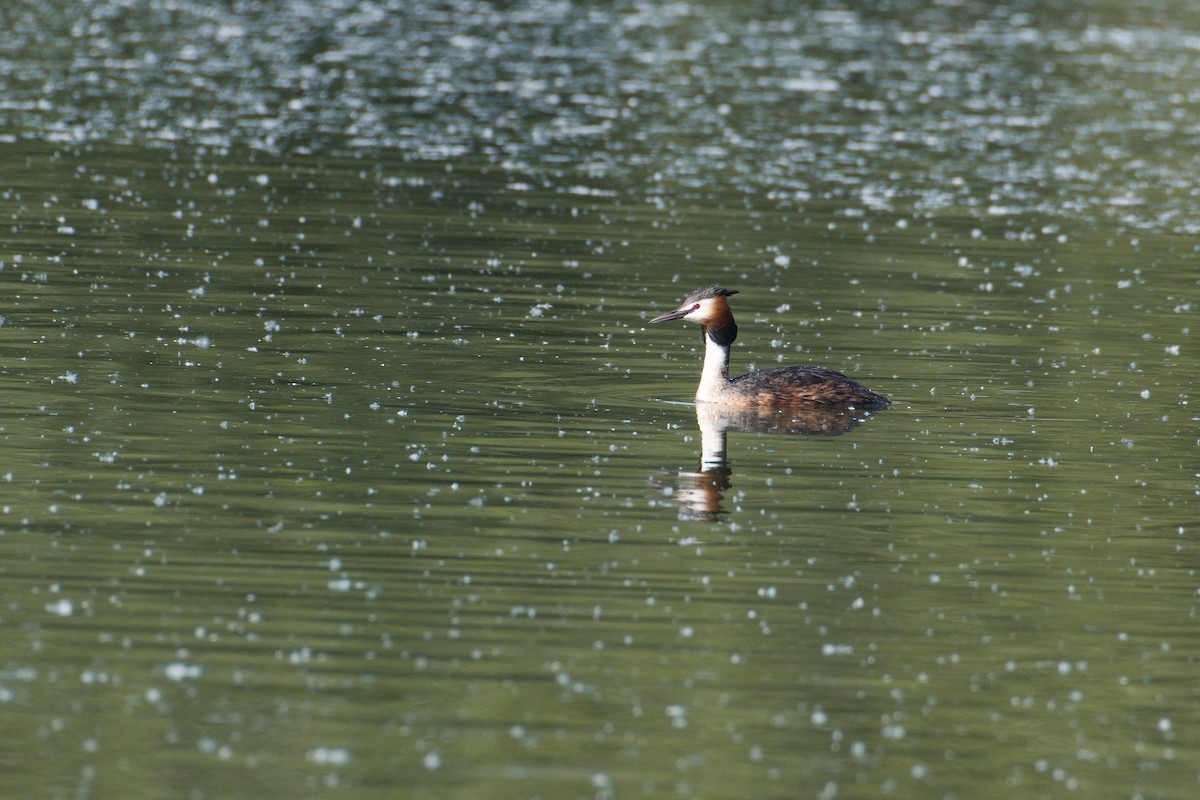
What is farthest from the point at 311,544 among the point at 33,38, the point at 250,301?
the point at 33,38

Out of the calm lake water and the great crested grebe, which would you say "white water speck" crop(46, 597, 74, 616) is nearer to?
the calm lake water

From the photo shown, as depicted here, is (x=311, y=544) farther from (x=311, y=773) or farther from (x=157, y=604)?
(x=311, y=773)

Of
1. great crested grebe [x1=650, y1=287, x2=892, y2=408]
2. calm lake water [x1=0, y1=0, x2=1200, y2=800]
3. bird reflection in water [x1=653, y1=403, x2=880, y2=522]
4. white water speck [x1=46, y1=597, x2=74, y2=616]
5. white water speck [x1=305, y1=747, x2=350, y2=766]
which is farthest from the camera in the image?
great crested grebe [x1=650, y1=287, x2=892, y2=408]

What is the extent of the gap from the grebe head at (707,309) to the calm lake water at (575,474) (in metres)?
0.83

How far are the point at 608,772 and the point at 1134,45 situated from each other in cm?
5442

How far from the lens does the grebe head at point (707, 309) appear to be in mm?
19656

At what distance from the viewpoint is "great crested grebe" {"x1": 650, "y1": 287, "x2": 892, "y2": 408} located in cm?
1906

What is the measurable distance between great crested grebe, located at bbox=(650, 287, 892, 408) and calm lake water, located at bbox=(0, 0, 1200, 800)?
23cm

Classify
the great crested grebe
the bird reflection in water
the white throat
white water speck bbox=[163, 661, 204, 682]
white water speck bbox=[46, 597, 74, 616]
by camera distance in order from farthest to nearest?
the white throat < the great crested grebe < the bird reflection in water < white water speck bbox=[46, 597, 74, 616] < white water speck bbox=[163, 661, 204, 682]

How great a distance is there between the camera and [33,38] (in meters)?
52.3

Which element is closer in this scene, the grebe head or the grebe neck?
the grebe neck

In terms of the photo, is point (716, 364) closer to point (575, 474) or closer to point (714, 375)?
point (714, 375)

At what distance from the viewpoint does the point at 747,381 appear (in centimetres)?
1944

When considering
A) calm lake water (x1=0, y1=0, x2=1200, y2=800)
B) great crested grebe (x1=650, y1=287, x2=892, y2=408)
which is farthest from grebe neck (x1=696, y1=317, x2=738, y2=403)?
calm lake water (x1=0, y1=0, x2=1200, y2=800)
